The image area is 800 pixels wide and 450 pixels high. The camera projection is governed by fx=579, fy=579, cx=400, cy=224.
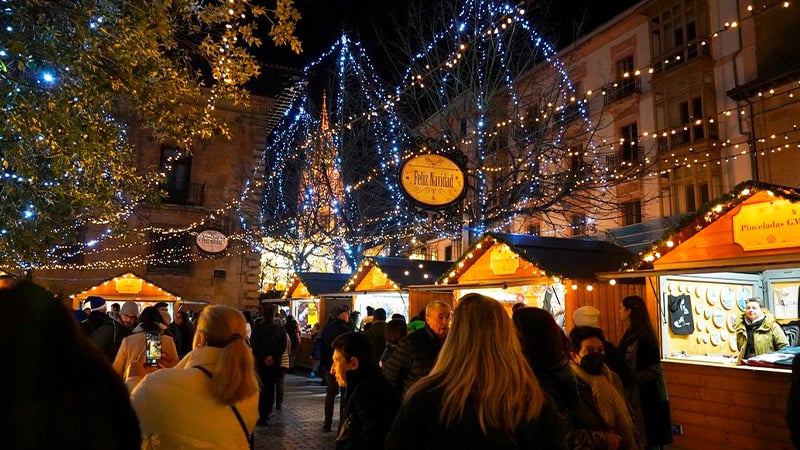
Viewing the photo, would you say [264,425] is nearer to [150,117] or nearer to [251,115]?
[150,117]

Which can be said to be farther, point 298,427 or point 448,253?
point 448,253

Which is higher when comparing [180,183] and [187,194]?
[180,183]

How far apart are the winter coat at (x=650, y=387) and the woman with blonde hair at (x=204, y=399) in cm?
435

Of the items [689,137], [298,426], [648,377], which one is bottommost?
[298,426]

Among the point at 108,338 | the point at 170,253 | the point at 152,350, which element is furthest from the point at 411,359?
the point at 170,253

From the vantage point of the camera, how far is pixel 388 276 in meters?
14.0

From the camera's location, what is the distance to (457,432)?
2016 millimetres

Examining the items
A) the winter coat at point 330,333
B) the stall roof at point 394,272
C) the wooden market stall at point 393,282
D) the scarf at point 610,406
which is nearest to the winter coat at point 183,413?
the scarf at point 610,406

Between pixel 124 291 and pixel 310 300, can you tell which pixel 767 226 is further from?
pixel 124 291

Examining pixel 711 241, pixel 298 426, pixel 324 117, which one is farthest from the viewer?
pixel 324 117

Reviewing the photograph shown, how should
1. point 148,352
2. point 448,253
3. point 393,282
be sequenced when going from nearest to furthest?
point 148,352
point 393,282
point 448,253

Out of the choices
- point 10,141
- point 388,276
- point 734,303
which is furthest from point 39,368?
point 388,276

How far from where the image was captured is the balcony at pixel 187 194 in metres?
25.7

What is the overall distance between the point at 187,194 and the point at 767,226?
77.1ft
